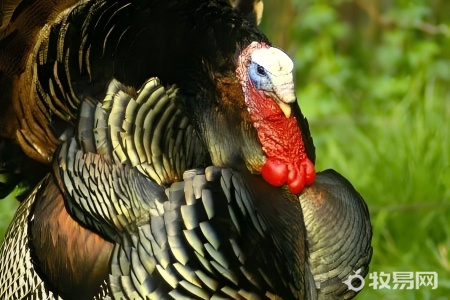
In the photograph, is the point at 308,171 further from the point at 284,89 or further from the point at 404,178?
the point at 404,178

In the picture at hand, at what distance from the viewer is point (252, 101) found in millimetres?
2025

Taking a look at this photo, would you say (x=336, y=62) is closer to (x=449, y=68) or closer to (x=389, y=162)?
(x=449, y=68)

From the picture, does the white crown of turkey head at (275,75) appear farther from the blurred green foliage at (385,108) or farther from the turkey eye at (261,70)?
the blurred green foliage at (385,108)

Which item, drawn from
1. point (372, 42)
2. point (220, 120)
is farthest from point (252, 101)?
point (372, 42)

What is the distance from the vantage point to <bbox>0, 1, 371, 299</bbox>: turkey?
6.23ft

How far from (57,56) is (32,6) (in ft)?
0.48

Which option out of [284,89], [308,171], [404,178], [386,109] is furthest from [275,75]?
[386,109]

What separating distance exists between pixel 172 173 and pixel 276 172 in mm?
246

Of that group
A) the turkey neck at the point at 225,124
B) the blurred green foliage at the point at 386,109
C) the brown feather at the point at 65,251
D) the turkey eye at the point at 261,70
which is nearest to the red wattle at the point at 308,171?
the turkey neck at the point at 225,124

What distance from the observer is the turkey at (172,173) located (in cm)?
190

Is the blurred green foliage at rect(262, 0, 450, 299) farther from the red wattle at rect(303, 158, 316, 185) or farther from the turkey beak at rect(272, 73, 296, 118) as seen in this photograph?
the turkey beak at rect(272, 73, 296, 118)

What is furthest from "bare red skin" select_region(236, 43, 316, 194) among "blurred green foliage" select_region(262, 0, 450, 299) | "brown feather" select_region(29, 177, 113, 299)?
"blurred green foliage" select_region(262, 0, 450, 299)

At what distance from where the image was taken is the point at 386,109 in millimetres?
4715

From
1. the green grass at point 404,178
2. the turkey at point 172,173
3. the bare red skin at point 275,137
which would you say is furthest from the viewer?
the green grass at point 404,178
